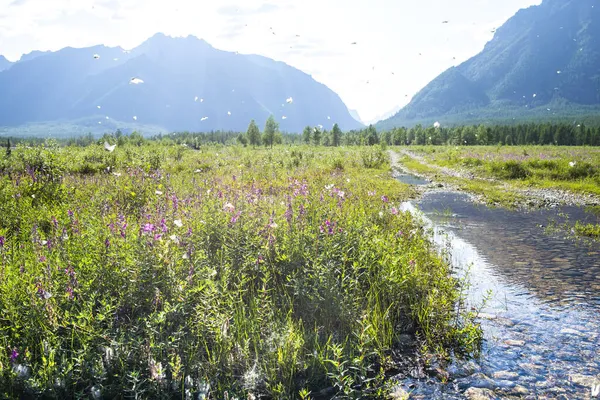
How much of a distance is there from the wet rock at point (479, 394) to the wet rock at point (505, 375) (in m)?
0.34

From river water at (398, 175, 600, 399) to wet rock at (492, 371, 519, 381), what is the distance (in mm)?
12

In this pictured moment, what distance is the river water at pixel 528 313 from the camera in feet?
13.4

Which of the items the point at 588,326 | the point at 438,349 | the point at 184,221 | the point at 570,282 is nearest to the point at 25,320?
the point at 184,221

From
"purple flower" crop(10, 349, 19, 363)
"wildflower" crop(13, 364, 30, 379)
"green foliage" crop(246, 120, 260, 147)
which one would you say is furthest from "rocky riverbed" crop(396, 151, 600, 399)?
"green foliage" crop(246, 120, 260, 147)

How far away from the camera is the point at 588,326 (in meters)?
5.45

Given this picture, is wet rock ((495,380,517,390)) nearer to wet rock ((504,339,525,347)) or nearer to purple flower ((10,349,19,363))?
wet rock ((504,339,525,347))

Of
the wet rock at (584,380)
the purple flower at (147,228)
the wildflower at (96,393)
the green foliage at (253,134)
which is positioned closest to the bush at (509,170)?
the wet rock at (584,380)

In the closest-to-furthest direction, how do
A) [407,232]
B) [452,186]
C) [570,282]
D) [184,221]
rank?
1. [184,221]
2. [570,282]
3. [407,232]
4. [452,186]

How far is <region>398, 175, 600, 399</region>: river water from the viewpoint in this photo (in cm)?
409

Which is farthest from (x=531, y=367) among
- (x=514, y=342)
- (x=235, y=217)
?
(x=235, y=217)

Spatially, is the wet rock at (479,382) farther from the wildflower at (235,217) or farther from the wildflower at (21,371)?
the wildflower at (21,371)

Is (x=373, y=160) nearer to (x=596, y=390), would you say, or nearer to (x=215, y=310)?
(x=596, y=390)

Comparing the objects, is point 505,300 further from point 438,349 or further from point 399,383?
point 399,383

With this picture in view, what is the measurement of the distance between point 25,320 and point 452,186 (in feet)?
79.2
